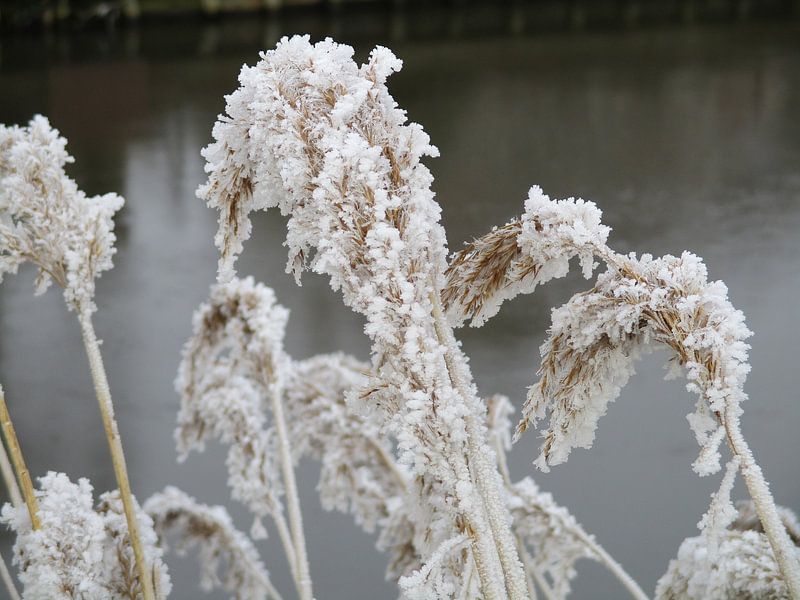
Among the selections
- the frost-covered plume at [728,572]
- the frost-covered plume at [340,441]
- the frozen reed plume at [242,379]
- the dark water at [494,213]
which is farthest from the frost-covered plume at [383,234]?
the dark water at [494,213]

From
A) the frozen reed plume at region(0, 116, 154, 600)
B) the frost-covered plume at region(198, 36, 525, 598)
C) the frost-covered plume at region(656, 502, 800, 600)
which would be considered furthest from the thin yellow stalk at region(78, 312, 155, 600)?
the frost-covered plume at region(656, 502, 800, 600)

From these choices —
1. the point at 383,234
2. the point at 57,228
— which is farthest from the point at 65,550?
the point at 383,234

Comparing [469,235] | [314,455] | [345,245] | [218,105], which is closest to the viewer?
[345,245]

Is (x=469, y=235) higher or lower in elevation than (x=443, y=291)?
higher

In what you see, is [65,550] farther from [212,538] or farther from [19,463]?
[212,538]

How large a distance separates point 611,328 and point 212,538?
1.73ft

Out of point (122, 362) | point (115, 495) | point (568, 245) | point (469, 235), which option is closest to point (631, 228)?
point (469, 235)

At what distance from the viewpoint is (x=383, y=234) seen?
41cm

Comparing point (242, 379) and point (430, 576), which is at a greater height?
point (242, 379)

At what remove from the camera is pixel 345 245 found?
1.36 feet

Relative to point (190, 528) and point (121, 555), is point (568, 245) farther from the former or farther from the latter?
point (190, 528)

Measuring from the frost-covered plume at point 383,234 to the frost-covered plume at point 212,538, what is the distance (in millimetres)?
445

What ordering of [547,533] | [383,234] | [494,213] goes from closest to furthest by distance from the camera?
[383,234] → [547,533] → [494,213]

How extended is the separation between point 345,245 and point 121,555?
33 centimetres
